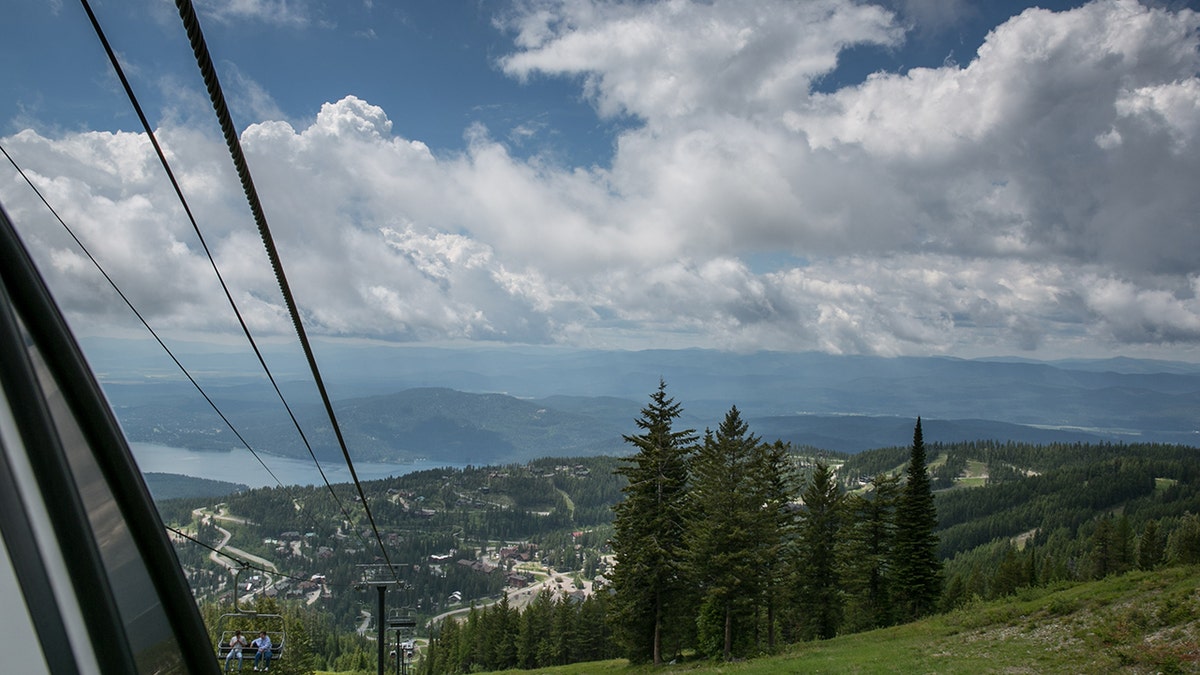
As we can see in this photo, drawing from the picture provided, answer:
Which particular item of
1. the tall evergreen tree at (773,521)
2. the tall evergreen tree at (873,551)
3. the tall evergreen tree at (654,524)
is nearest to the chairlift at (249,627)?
the tall evergreen tree at (654,524)

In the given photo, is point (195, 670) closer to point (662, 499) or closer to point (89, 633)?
point (89, 633)

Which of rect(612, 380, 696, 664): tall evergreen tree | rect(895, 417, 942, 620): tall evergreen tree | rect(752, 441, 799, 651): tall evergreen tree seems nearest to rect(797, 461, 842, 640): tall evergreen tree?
rect(752, 441, 799, 651): tall evergreen tree

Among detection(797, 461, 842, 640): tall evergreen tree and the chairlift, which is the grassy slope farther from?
the chairlift

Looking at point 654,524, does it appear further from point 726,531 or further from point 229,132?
point 229,132

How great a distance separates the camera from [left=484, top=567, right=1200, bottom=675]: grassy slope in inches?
682

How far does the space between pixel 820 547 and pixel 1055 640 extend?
17.6 meters

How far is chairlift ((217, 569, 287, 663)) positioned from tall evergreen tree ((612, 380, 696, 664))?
44.8 ft

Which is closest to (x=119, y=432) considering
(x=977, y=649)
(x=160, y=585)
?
(x=160, y=585)

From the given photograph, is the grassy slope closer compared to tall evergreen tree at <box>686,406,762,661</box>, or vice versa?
the grassy slope

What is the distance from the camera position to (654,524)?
28.6 m

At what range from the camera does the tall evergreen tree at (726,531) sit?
2834 centimetres

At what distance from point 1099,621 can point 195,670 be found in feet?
89.2

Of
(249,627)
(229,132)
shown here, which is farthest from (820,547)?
(229,132)

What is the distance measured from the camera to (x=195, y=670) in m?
1.61
